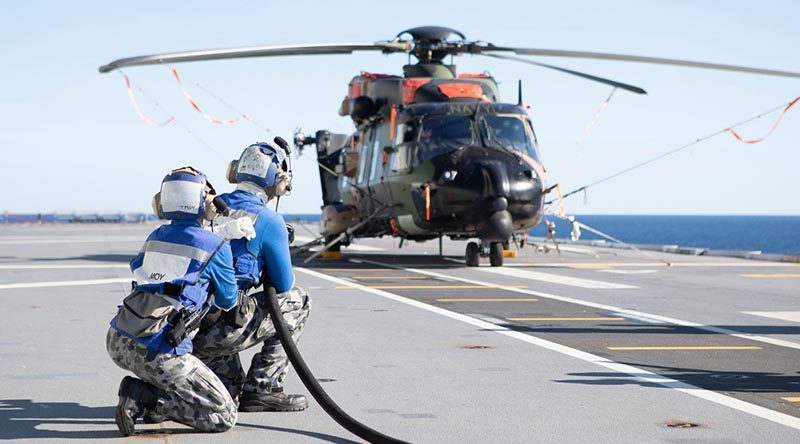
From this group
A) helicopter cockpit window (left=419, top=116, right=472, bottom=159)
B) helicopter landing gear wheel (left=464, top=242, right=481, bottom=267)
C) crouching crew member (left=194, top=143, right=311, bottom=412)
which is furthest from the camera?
helicopter landing gear wheel (left=464, top=242, right=481, bottom=267)

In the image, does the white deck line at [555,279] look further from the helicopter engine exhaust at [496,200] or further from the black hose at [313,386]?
the black hose at [313,386]

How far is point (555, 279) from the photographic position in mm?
19469

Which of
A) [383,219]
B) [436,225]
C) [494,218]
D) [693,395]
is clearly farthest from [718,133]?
[693,395]

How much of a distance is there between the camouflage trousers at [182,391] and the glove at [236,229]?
79 centimetres

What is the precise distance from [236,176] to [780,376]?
174 inches

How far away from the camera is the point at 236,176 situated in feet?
23.6

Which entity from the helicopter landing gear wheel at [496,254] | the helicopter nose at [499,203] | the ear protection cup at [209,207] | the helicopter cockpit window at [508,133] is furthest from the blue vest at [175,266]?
the helicopter landing gear wheel at [496,254]

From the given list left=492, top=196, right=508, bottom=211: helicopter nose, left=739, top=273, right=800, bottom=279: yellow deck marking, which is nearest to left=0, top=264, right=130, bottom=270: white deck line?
left=492, top=196, right=508, bottom=211: helicopter nose

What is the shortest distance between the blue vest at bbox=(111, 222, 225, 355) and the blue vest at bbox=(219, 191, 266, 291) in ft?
1.61

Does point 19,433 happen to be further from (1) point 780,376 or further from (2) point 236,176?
(1) point 780,376

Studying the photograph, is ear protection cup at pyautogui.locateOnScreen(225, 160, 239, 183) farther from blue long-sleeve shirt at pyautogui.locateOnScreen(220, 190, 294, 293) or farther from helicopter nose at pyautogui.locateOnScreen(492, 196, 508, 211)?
helicopter nose at pyautogui.locateOnScreen(492, 196, 508, 211)

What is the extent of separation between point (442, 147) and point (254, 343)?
1471 cm

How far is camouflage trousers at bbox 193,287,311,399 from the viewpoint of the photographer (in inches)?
266

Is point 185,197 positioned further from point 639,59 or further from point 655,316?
point 639,59
